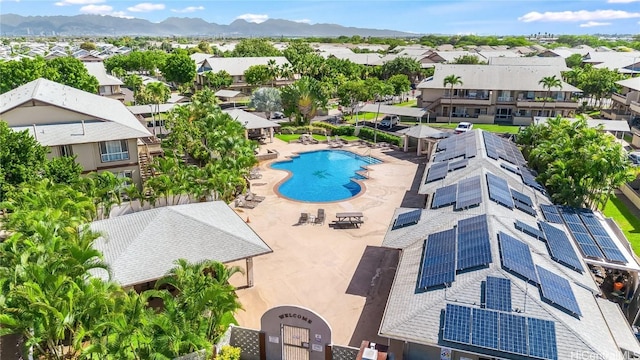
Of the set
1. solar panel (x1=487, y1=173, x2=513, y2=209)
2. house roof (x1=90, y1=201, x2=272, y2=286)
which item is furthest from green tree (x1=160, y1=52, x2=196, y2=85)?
solar panel (x1=487, y1=173, x2=513, y2=209)

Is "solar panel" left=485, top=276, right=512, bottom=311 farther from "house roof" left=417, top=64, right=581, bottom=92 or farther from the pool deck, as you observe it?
"house roof" left=417, top=64, right=581, bottom=92

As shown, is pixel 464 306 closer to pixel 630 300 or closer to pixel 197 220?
pixel 630 300

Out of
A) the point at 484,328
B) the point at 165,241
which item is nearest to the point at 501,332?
the point at 484,328

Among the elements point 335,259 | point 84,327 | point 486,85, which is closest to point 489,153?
point 335,259

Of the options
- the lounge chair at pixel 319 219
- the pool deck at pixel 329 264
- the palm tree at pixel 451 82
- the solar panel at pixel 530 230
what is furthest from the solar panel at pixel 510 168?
the palm tree at pixel 451 82

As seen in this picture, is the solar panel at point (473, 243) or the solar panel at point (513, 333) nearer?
the solar panel at point (513, 333)

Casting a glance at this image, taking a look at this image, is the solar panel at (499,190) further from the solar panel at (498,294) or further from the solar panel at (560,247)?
the solar panel at (498,294)

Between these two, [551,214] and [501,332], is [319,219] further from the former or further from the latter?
[501,332]
